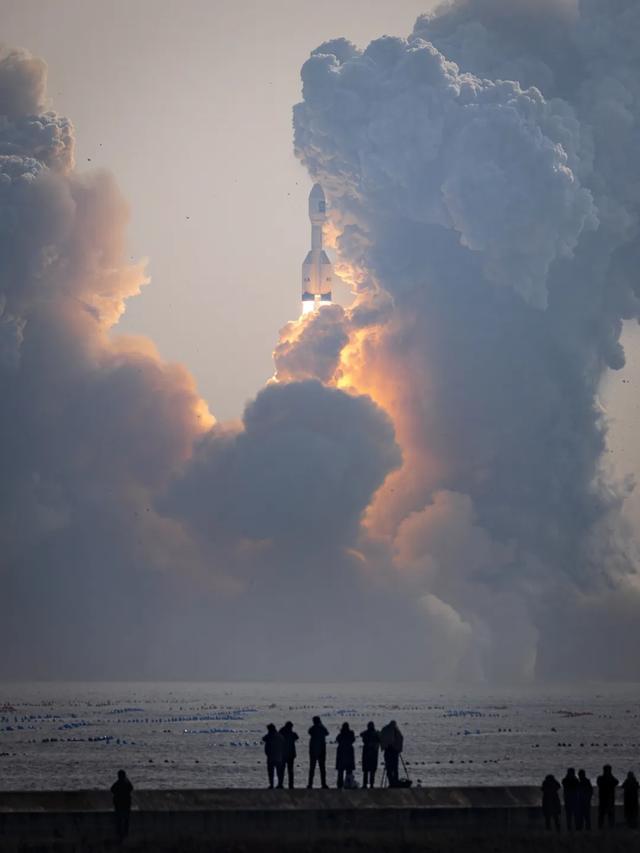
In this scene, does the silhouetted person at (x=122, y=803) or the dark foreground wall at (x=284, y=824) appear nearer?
the silhouetted person at (x=122, y=803)

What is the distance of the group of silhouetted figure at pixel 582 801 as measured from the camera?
51562 millimetres

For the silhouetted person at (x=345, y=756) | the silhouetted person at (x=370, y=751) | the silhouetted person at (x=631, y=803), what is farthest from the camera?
the silhouetted person at (x=345, y=756)

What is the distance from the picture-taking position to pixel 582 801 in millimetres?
51688

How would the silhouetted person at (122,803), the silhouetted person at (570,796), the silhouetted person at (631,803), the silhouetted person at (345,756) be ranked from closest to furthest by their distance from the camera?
the silhouetted person at (122,803) < the silhouetted person at (570,796) < the silhouetted person at (631,803) < the silhouetted person at (345,756)

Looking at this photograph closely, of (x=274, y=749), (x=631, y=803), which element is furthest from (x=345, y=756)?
(x=631, y=803)

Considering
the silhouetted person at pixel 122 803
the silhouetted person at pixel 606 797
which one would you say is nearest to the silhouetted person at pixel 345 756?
the silhouetted person at pixel 606 797

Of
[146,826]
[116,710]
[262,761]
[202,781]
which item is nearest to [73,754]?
[262,761]

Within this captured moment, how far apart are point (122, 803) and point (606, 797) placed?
13.5m

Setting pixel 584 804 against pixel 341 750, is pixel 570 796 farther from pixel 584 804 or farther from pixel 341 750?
pixel 341 750

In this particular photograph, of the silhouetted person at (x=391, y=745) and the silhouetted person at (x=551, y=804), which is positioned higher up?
the silhouetted person at (x=391, y=745)

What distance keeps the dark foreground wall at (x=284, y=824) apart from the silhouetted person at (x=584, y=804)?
1.79 feet

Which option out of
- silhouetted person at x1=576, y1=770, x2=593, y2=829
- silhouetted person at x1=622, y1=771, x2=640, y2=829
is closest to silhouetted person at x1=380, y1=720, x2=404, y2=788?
silhouetted person at x1=576, y1=770, x2=593, y2=829

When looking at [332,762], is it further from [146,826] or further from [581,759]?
[146,826]

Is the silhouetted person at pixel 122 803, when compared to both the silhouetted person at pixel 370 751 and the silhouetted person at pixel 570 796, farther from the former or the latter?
the silhouetted person at pixel 570 796
